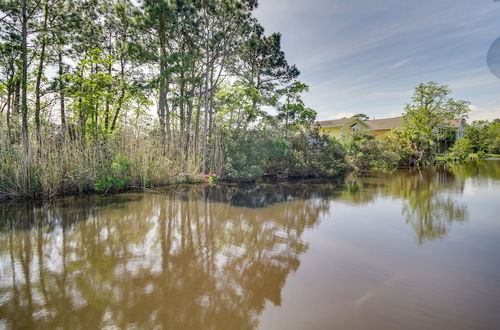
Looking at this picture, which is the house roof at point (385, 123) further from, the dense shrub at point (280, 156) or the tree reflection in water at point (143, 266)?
the tree reflection in water at point (143, 266)

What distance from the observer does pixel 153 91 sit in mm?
11070

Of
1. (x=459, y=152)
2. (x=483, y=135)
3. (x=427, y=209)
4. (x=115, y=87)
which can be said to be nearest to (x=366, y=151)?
(x=427, y=209)

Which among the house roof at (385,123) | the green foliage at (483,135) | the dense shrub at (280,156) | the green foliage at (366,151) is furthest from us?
the green foliage at (483,135)

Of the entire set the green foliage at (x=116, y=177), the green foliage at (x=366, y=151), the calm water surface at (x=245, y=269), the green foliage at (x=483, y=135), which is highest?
the green foliage at (x=483, y=135)

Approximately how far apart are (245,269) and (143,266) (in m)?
1.18

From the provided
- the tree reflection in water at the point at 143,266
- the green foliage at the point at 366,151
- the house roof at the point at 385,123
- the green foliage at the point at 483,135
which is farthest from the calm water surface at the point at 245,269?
the green foliage at the point at 483,135

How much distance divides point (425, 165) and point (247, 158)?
773 inches

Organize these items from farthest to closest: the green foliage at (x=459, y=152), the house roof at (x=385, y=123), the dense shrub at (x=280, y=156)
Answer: the house roof at (x=385, y=123) → the green foliage at (x=459, y=152) → the dense shrub at (x=280, y=156)

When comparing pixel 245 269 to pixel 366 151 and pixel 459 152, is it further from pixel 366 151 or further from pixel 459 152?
pixel 459 152

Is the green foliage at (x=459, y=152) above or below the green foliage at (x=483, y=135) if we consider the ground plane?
below

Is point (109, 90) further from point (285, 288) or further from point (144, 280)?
point (285, 288)

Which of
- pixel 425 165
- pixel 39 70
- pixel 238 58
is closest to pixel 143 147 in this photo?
pixel 39 70

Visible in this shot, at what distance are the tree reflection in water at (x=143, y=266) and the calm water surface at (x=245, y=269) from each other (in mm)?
14

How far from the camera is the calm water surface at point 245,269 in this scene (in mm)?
1979
